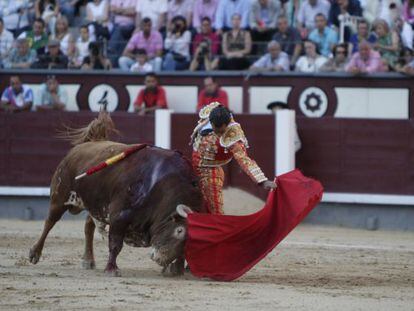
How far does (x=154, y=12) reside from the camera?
1399cm

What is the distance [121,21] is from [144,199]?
6.79m

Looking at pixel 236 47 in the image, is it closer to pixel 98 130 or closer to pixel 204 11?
pixel 204 11

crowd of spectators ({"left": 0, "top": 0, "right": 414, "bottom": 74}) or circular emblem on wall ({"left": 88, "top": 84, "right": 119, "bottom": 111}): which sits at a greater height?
crowd of spectators ({"left": 0, "top": 0, "right": 414, "bottom": 74})

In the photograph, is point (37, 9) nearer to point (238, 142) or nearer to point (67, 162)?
point (67, 162)

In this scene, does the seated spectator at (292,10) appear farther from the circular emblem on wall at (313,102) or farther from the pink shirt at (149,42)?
the pink shirt at (149,42)

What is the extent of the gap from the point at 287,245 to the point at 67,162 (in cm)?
297

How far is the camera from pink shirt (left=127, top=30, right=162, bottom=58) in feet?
44.4

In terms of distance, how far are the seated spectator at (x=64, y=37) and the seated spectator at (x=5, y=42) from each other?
59 cm

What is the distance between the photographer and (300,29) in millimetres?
13156

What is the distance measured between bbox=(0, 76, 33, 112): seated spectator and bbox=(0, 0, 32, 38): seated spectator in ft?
4.72

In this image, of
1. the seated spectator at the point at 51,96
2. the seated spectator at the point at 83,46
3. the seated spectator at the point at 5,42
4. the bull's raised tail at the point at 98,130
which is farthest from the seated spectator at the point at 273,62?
the bull's raised tail at the point at 98,130

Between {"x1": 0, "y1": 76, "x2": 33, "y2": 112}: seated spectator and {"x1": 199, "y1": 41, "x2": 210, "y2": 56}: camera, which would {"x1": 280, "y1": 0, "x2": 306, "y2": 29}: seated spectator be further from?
{"x1": 0, "y1": 76, "x2": 33, "y2": 112}: seated spectator

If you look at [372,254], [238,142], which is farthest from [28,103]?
[238,142]

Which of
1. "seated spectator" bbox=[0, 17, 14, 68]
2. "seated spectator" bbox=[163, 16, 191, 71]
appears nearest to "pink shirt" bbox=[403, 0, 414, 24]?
"seated spectator" bbox=[163, 16, 191, 71]
